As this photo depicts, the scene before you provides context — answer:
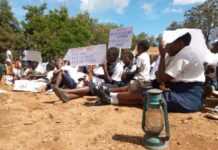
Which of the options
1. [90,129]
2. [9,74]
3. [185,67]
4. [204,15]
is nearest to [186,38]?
[185,67]

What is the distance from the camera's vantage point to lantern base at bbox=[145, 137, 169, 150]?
3217 millimetres

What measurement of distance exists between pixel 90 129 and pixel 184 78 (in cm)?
136

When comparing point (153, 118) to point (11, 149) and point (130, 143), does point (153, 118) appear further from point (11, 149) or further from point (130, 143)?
point (11, 149)

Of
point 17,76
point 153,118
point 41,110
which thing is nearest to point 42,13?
point 17,76

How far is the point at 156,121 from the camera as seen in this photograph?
3221mm

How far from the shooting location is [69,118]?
14.6 ft

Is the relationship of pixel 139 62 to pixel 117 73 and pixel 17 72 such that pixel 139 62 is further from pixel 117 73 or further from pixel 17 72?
pixel 17 72

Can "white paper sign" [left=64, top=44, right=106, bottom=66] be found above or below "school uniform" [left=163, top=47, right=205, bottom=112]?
above

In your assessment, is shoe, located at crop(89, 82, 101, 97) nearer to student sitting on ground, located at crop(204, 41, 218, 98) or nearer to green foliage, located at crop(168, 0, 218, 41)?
student sitting on ground, located at crop(204, 41, 218, 98)

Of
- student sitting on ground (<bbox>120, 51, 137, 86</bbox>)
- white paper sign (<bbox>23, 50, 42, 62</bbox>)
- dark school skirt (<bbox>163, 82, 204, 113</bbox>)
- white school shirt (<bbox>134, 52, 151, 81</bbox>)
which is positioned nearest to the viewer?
dark school skirt (<bbox>163, 82, 204, 113</bbox>)

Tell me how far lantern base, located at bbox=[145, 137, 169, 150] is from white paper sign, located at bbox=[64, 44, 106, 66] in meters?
4.10

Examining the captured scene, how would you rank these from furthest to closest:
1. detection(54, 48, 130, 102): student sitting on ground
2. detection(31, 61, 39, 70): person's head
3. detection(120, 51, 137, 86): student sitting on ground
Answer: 1. detection(31, 61, 39, 70): person's head
2. detection(120, 51, 137, 86): student sitting on ground
3. detection(54, 48, 130, 102): student sitting on ground

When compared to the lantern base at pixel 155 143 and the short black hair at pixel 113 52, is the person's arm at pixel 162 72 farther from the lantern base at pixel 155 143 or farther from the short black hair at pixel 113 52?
the short black hair at pixel 113 52

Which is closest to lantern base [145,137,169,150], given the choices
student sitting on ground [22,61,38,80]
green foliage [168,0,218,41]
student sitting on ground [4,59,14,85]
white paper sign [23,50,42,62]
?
student sitting on ground [22,61,38,80]
